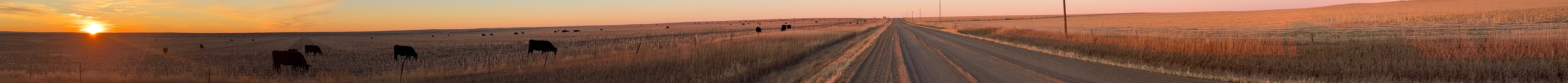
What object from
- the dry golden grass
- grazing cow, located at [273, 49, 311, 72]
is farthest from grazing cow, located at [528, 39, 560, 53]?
the dry golden grass

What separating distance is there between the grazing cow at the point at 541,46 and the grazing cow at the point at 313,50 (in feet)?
15.1

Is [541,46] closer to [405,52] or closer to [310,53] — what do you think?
[405,52]

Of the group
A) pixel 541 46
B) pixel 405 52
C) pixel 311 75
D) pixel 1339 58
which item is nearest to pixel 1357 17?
pixel 1339 58

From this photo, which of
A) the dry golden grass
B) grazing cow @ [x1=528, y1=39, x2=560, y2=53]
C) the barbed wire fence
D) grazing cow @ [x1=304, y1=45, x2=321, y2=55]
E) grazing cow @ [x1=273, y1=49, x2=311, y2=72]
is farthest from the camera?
the dry golden grass

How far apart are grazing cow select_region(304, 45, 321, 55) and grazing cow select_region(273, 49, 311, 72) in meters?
6.79

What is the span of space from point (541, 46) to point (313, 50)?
516 cm

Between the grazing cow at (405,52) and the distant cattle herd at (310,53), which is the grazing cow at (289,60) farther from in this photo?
the grazing cow at (405,52)

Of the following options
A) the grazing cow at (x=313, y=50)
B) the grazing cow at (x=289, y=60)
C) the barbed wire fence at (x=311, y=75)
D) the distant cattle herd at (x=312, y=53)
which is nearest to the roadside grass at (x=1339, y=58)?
the barbed wire fence at (x=311, y=75)

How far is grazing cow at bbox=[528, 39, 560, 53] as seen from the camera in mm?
17547

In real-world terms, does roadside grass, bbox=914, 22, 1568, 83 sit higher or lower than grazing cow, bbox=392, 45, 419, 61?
lower

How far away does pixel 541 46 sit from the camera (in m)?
18.0

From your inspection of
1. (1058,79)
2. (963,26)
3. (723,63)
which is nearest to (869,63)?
(723,63)

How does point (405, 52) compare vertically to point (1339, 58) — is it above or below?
above

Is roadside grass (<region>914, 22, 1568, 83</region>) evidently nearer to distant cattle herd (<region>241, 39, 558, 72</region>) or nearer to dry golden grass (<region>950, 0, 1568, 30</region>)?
distant cattle herd (<region>241, 39, 558, 72</region>)
